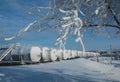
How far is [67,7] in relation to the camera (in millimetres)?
6719

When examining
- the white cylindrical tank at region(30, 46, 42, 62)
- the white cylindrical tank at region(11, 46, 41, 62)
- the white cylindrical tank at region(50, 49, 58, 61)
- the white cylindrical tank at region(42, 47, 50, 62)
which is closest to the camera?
the white cylindrical tank at region(11, 46, 41, 62)

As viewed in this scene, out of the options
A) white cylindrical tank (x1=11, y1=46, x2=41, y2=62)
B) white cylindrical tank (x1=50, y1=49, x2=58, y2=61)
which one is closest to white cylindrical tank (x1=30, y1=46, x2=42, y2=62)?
white cylindrical tank (x1=11, y1=46, x2=41, y2=62)

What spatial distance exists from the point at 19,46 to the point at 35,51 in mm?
2289

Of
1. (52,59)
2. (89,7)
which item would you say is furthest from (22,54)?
(89,7)

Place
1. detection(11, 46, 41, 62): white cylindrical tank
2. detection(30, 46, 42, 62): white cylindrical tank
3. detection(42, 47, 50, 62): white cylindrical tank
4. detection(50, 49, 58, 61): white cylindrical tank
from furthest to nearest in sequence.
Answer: detection(50, 49, 58, 61): white cylindrical tank
detection(42, 47, 50, 62): white cylindrical tank
detection(30, 46, 42, 62): white cylindrical tank
detection(11, 46, 41, 62): white cylindrical tank

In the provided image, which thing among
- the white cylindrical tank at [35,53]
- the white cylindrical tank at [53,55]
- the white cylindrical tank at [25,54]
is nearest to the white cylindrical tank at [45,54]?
the white cylindrical tank at [53,55]

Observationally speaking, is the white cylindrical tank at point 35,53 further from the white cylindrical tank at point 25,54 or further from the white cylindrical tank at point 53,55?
the white cylindrical tank at point 53,55

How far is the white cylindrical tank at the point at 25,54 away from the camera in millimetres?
32344

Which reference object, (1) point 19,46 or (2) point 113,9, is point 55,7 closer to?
(2) point 113,9

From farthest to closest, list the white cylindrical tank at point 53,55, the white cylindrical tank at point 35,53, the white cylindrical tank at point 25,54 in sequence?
the white cylindrical tank at point 53,55 → the white cylindrical tank at point 35,53 → the white cylindrical tank at point 25,54

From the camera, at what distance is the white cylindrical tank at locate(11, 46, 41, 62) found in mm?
32344

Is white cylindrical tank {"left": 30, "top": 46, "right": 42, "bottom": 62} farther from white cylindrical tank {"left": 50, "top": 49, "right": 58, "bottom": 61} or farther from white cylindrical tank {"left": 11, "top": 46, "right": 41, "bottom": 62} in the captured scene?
white cylindrical tank {"left": 50, "top": 49, "right": 58, "bottom": 61}

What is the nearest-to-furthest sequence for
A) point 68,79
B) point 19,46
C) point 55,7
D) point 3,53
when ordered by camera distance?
point 55,7 < point 68,79 < point 3,53 < point 19,46

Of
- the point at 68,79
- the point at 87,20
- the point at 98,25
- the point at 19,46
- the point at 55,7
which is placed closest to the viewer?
the point at 55,7
